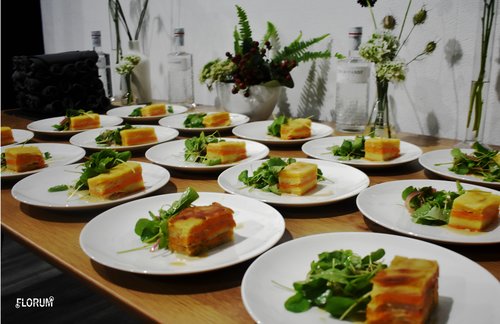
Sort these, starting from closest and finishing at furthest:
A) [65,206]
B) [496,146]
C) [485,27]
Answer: [65,206], [485,27], [496,146]

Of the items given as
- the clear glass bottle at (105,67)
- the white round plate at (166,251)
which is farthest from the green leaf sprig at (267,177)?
the clear glass bottle at (105,67)

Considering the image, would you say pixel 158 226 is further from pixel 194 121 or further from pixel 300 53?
pixel 300 53

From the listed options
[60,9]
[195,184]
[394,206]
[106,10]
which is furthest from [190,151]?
[60,9]

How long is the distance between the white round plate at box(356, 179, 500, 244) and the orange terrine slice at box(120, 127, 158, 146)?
878 millimetres

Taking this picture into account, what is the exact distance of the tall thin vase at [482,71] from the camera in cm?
137

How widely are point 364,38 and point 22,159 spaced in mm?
1333

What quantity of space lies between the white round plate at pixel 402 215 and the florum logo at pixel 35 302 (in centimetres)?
215

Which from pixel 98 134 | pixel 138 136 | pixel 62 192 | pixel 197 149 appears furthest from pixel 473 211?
pixel 98 134

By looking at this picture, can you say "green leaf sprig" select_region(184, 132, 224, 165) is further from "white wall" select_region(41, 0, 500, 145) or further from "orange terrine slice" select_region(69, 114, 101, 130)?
"white wall" select_region(41, 0, 500, 145)

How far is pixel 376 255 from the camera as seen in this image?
0.71 metres

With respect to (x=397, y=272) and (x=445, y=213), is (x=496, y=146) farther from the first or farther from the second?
(x=397, y=272)

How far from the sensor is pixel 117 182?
1.10 metres

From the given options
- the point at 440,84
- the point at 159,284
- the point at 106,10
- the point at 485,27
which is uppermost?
the point at 106,10

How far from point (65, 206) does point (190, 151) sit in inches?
18.9
